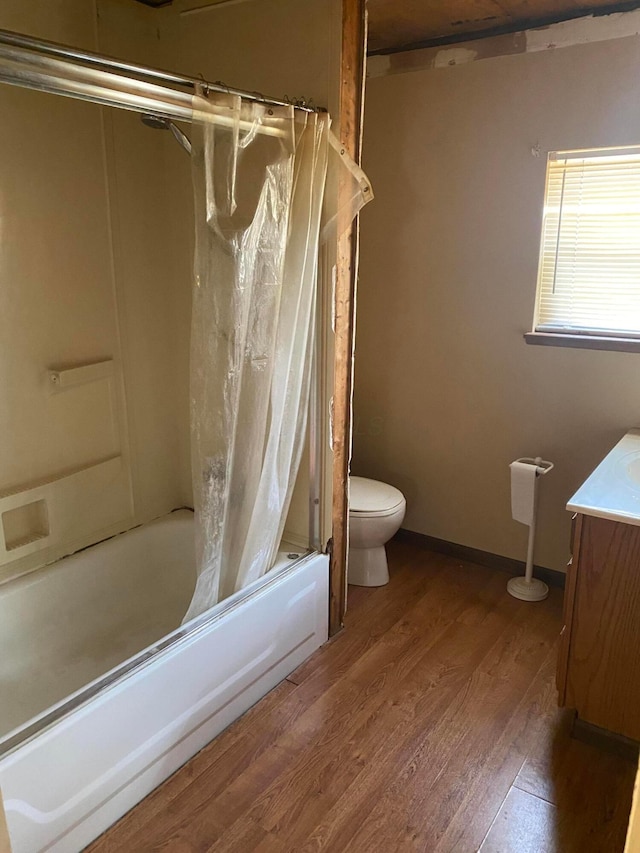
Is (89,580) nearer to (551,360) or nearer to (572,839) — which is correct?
(572,839)

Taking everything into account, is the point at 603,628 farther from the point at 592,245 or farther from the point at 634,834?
the point at 592,245

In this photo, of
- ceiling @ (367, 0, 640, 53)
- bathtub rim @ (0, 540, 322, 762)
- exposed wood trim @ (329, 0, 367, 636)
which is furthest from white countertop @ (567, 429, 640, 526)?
ceiling @ (367, 0, 640, 53)

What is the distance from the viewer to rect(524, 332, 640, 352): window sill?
2.47 m

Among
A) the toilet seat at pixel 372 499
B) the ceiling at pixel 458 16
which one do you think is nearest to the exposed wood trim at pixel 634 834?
the toilet seat at pixel 372 499

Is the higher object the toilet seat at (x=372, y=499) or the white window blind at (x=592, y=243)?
the white window blind at (x=592, y=243)

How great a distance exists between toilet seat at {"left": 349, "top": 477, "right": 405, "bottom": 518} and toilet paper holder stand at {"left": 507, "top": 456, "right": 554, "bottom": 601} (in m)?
0.56

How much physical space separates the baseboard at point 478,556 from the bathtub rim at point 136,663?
1.02 m

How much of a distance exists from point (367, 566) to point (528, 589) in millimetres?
694

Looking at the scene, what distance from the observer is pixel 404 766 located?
6.23 feet

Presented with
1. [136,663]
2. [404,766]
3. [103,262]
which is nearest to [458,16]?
[103,262]

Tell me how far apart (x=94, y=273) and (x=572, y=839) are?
2246 millimetres

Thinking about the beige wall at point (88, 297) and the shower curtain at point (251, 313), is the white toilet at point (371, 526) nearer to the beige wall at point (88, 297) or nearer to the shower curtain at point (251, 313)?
the shower curtain at point (251, 313)

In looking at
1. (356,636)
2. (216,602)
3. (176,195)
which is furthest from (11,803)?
(176,195)

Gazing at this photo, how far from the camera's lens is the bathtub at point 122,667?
1.53 m
